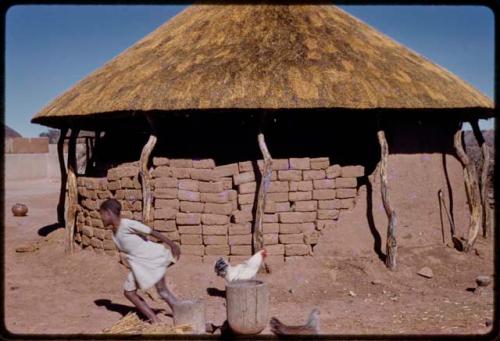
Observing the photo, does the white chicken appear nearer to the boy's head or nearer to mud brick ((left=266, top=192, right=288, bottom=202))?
the boy's head

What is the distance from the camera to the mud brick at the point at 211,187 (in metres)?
8.67

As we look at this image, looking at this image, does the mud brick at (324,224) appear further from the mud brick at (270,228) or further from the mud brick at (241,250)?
the mud brick at (241,250)

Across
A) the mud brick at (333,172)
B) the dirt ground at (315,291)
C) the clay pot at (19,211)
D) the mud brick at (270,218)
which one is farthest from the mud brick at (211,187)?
the clay pot at (19,211)

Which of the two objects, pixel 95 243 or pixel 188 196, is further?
pixel 95 243

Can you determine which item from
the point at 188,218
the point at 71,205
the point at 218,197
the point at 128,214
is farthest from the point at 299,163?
the point at 71,205

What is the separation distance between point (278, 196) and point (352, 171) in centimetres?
132

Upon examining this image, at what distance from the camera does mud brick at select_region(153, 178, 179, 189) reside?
8828 mm

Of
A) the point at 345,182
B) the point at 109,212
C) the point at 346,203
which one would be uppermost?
the point at 345,182

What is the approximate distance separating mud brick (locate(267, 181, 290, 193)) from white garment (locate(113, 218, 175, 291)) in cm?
328

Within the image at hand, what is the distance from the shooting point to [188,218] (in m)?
8.74

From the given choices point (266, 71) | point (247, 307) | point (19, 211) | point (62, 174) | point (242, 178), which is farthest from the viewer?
point (19, 211)

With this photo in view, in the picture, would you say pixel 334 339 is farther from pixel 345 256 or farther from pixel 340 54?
pixel 340 54

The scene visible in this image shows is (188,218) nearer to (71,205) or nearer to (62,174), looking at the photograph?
(71,205)

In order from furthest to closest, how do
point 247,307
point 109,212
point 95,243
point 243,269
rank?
point 95,243
point 243,269
point 247,307
point 109,212
